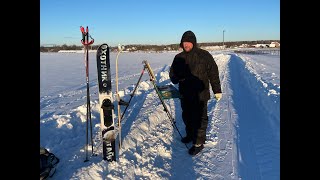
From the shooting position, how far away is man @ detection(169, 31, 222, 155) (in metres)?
5.16

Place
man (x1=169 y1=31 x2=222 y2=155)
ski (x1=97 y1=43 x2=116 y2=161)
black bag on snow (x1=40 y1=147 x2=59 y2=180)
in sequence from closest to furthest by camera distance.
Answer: black bag on snow (x1=40 y1=147 x2=59 y2=180) < ski (x1=97 y1=43 x2=116 y2=161) < man (x1=169 y1=31 x2=222 y2=155)

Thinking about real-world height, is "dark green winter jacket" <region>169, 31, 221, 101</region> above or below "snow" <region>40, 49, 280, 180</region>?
above

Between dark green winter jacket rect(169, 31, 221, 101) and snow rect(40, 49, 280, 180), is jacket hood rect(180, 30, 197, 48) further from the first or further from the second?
snow rect(40, 49, 280, 180)

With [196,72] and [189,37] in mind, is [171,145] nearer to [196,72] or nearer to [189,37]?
[196,72]

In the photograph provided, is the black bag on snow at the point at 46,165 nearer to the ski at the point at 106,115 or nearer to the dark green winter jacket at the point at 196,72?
the ski at the point at 106,115

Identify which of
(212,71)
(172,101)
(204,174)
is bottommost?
(204,174)

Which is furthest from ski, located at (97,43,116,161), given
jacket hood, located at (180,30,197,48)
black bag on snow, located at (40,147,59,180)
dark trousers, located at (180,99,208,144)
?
dark trousers, located at (180,99,208,144)

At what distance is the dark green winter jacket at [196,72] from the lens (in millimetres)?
5152

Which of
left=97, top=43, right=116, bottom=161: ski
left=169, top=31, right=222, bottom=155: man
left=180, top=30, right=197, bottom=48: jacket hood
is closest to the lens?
left=97, top=43, right=116, bottom=161: ski

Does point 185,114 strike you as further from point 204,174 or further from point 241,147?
point 204,174

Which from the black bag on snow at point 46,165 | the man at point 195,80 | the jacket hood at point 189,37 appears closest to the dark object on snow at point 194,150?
the man at point 195,80
